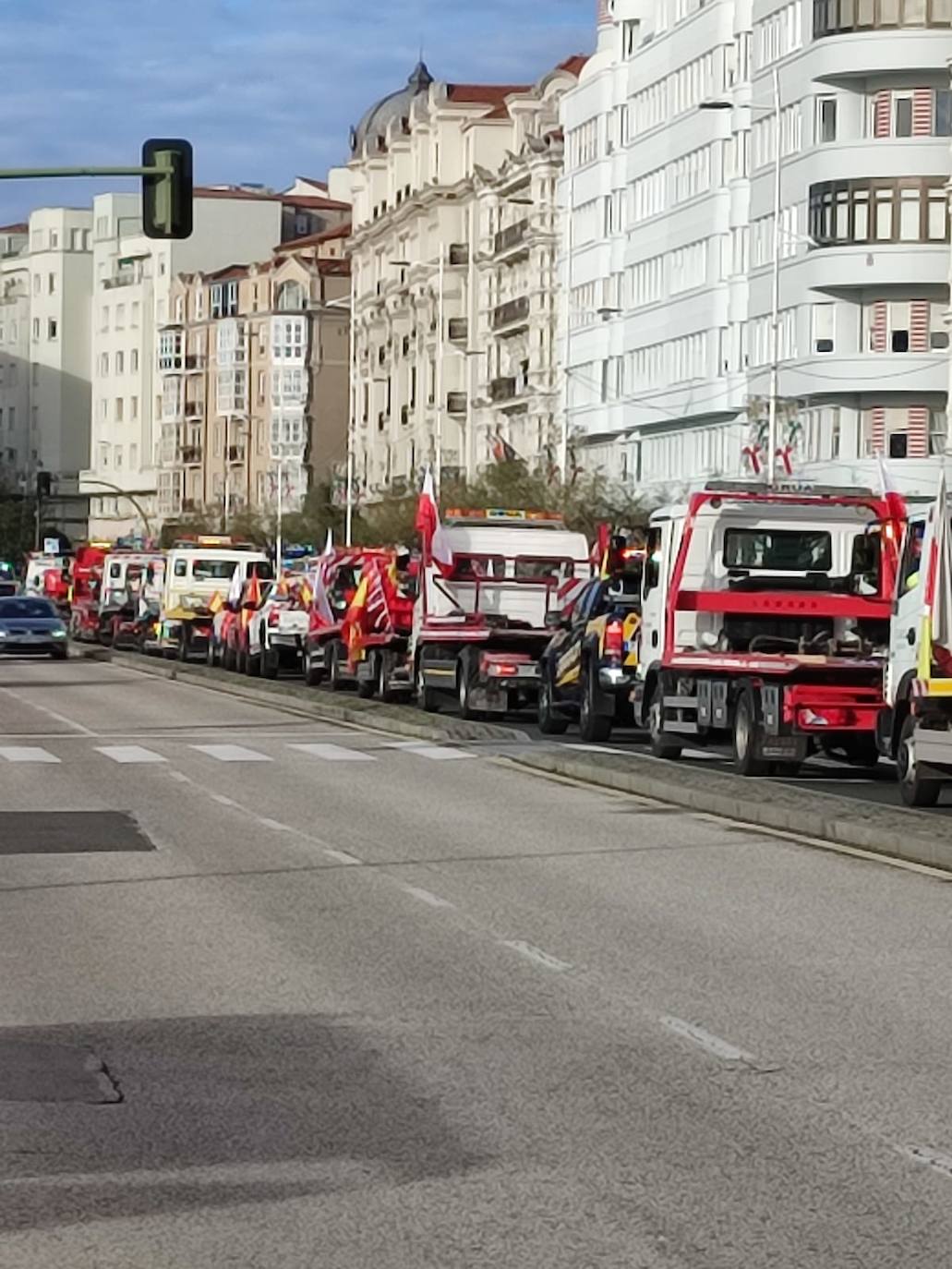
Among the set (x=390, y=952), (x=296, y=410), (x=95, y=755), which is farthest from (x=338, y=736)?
(x=296, y=410)

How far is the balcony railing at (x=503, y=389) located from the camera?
112500 millimetres

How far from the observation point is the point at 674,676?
2878 cm

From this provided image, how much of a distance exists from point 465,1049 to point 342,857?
25.8 ft

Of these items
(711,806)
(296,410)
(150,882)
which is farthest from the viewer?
(296,410)

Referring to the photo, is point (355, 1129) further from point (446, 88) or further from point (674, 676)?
point (446, 88)

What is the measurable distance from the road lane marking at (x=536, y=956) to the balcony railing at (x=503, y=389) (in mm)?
98181

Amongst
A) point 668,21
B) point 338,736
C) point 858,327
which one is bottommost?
point 338,736

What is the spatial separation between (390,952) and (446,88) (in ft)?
402

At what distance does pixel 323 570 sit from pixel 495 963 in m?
34.8

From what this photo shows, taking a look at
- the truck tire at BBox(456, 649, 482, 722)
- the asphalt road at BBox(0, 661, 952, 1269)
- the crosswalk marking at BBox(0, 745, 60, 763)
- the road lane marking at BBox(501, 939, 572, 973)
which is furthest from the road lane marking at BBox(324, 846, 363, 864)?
the truck tire at BBox(456, 649, 482, 722)

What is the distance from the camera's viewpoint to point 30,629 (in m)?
62.8

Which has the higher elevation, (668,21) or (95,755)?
(668,21)

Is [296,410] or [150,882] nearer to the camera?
[150,882]

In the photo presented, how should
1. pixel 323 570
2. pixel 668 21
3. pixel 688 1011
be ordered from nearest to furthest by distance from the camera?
1. pixel 688 1011
2. pixel 323 570
3. pixel 668 21
